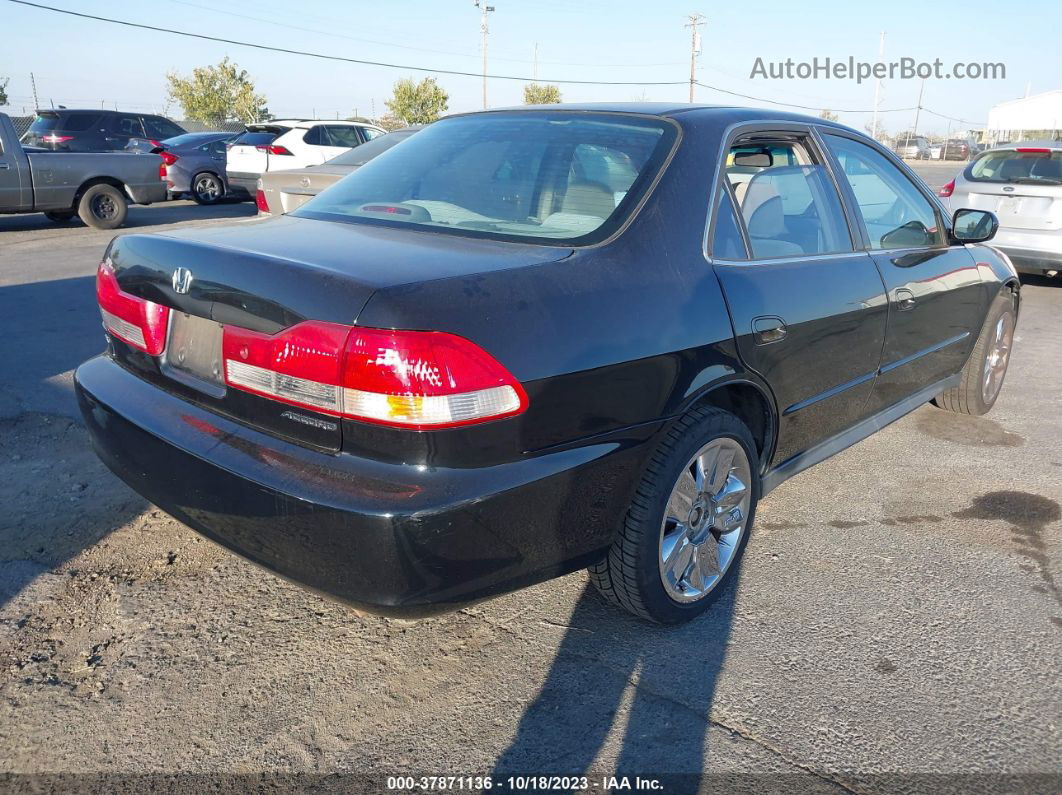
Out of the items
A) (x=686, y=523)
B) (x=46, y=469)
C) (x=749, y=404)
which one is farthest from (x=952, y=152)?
(x=46, y=469)

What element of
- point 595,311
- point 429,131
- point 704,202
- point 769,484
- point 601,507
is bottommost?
point 769,484

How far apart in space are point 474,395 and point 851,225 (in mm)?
2143

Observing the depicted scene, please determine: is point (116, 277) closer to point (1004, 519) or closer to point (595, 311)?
point (595, 311)

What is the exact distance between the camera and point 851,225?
347cm

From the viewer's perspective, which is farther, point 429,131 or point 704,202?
point 429,131

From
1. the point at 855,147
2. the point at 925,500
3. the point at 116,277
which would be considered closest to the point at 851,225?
the point at 855,147

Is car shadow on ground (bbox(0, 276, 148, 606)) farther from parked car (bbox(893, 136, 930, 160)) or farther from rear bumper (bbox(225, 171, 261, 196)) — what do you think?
parked car (bbox(893, 136, 930, 160))

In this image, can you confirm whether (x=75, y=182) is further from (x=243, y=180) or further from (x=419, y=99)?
(x=419, y=99)

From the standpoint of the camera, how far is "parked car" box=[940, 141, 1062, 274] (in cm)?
864

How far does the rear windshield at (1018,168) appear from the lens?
8852 millimetres

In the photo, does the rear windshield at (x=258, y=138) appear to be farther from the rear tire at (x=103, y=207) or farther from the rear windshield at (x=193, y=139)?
the rear tire at (x=103, y=207)

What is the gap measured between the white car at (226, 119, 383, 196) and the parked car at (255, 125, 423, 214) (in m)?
6.13

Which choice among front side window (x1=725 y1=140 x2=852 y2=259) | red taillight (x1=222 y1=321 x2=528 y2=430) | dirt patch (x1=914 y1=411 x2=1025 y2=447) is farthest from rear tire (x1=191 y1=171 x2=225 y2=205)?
red taillight (x1=222 y1=321 x2=528 y2=430)

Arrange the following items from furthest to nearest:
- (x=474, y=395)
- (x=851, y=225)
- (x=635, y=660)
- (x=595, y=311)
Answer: (x=851, y=225) → (x=635, y=660) → (x=595, y=311) → (x=474, y=395)
